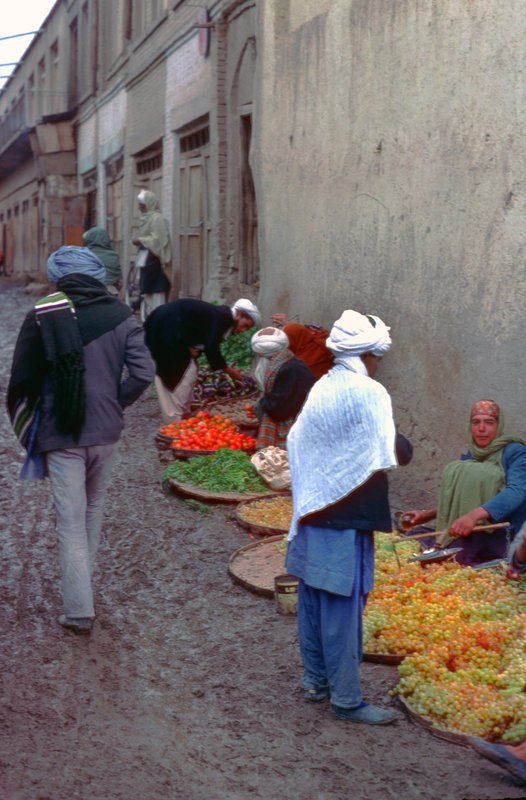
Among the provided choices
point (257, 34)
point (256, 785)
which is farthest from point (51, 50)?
point (256, 785)

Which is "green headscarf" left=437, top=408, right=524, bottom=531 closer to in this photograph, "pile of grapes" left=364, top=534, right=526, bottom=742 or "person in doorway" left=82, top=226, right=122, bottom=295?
"pile of grapes" left=364, top=534, right=526, bottom=742

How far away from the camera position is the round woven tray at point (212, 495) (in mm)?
6996

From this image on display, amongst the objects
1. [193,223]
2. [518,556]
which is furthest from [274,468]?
[193,223]

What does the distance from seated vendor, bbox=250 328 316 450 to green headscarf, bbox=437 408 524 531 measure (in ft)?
6.96

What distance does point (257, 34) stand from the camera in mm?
10242

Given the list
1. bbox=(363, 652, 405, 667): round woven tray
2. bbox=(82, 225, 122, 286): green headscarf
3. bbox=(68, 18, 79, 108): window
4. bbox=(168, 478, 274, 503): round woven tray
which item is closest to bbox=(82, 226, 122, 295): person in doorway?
bbox=(82, 225, 122, 286): green headscarf

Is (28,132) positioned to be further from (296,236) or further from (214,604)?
(214,604)

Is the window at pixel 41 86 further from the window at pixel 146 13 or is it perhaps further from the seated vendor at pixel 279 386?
the seated vendor at pixel 279 386

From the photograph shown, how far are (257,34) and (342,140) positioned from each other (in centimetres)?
254

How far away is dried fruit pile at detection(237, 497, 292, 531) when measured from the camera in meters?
6.31

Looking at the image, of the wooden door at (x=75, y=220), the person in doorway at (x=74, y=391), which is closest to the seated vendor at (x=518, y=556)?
the person in doorway at (x=74, y=391)

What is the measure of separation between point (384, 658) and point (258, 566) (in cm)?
140

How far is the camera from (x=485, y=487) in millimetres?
5367

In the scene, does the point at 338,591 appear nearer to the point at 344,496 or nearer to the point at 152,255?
the point at 344,496
